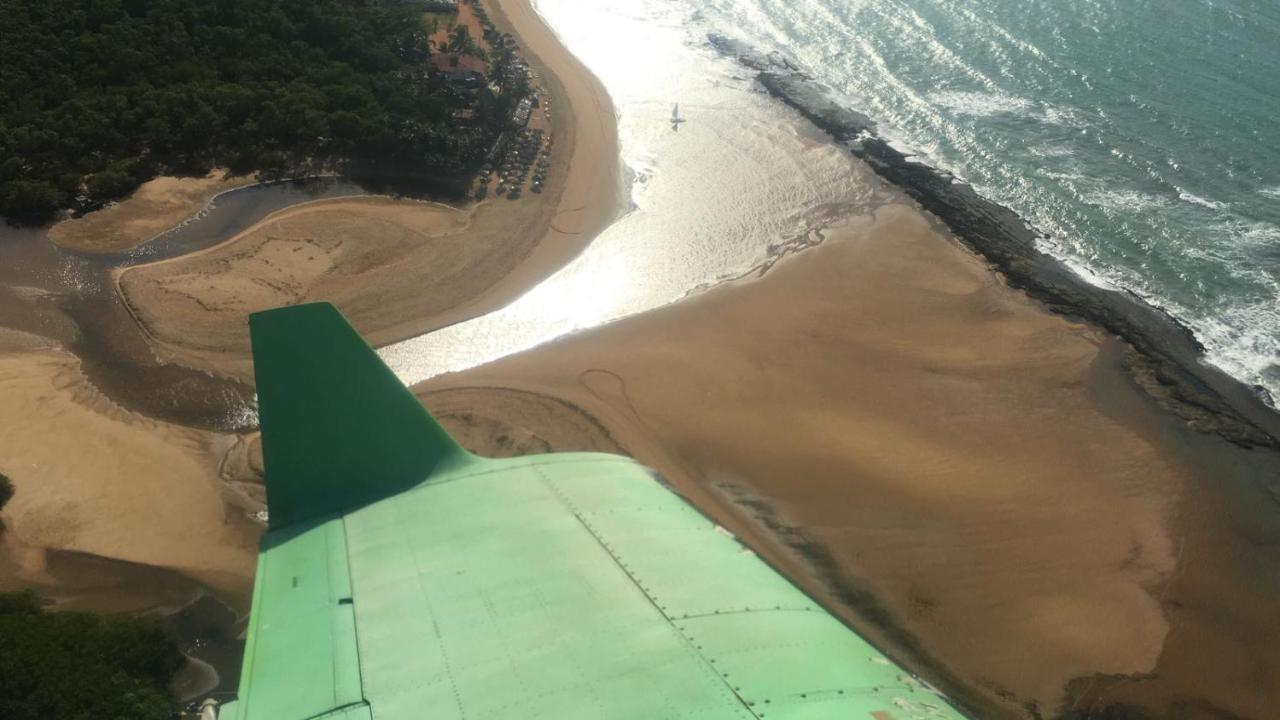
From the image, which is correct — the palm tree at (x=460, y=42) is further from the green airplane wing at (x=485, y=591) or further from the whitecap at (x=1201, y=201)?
the whitecap at (x=1201, y=201)

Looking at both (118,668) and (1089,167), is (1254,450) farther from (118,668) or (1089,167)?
(118,668)

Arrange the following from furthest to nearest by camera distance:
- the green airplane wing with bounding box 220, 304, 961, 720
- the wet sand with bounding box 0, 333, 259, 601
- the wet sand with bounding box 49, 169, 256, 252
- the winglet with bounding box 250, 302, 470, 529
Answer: the wet sand with bounding box 49, 169, 256, 252 → the wet sand with bounding box 0, 333, 259, 601 → the winglet with bounding box 250, 302, 470, 529 → the green airplane wing with bounding box 220, 304, 961, 720

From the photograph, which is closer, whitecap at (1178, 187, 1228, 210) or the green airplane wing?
the green airplane wing

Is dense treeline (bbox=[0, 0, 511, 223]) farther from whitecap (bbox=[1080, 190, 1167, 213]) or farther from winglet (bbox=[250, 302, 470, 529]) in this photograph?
whitecap (bbox=[1080, 190, 1167, 213])

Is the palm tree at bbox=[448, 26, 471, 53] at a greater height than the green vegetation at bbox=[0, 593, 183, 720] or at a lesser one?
greater

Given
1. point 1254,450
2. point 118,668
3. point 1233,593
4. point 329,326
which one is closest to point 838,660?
point 329,326

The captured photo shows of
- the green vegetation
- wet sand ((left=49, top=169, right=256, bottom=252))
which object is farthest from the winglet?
wet sand ((left=49, top=169, right=256, bottom=252))

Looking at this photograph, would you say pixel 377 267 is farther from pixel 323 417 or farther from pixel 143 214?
pixel 323 417
